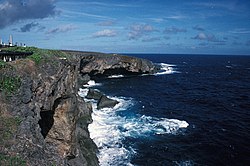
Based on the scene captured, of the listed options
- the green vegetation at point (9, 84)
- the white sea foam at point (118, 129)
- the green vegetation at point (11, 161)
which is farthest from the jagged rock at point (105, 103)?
the green vegetation at point (11, 161)

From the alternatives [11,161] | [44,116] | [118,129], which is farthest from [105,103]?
[11,161]

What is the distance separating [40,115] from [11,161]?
514 inches

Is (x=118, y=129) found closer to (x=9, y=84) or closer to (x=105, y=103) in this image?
(x=105, y=103)

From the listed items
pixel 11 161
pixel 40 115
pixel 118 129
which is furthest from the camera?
pixel 118 129

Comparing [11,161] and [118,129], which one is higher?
[11,161]

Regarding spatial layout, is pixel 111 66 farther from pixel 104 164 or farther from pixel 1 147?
pixel 1 147

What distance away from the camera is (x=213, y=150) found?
3591 cm

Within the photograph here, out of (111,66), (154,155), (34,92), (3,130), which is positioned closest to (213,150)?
(154,155)

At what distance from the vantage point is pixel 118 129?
139ft

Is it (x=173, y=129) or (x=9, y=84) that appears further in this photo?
(x=173, y=129)

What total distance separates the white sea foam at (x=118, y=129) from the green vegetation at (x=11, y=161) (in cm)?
1944

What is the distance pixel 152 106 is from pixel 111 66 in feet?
149

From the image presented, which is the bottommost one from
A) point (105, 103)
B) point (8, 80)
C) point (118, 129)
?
point (118, 129)

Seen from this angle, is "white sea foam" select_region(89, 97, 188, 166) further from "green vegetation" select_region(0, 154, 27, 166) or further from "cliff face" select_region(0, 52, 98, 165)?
"green vegetation" select_region(0, 154, 27, 166)
